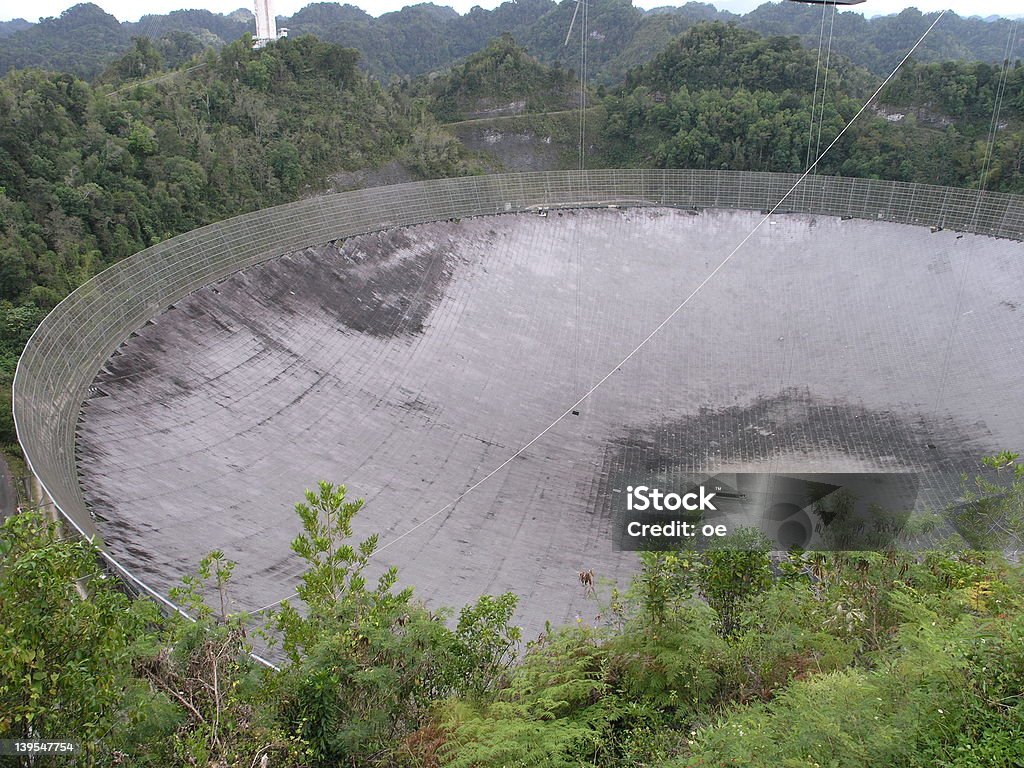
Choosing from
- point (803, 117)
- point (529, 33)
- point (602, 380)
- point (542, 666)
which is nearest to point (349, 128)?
point (803, 117)

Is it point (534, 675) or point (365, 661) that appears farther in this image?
point (534, 675)

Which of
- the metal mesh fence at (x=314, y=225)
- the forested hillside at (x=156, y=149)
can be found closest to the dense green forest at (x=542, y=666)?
the metal mesh fence at (x=314, y=225)

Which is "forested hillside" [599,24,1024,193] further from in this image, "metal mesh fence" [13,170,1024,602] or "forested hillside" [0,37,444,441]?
"metal mesh fence" [13,170,1024,602]

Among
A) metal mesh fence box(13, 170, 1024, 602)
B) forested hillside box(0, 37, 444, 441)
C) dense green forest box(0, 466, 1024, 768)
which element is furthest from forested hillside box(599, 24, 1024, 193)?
dense green forest box(0, 466, 1024, 768)

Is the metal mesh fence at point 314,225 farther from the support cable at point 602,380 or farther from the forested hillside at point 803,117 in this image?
the forested hillside at point 803,117

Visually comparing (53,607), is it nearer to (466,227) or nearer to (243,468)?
(243,468)

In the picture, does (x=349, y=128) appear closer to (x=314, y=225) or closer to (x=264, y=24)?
(x=264, y=24)
